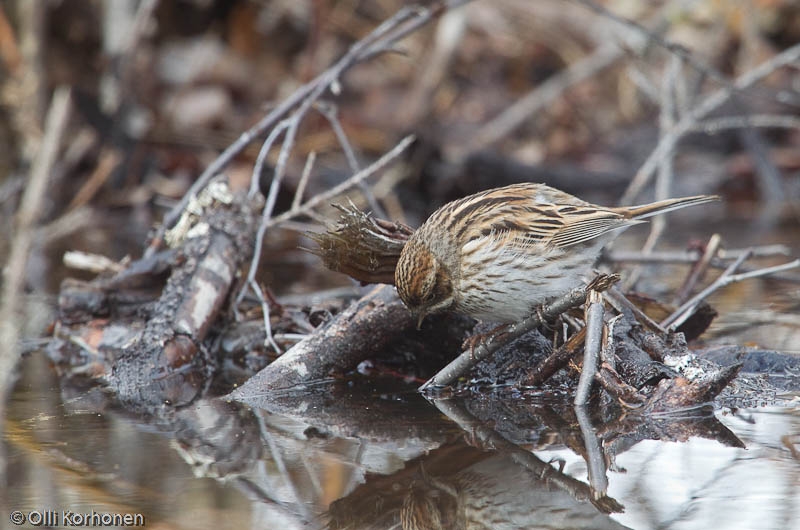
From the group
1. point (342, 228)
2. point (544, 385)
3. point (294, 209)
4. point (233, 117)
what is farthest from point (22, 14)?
point (544, 385)

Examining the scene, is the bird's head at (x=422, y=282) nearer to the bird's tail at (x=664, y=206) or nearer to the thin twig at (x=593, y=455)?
the thin twig at (x=593, y=455)

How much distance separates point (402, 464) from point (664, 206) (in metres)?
1.80

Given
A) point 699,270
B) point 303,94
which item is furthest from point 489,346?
point 303,94

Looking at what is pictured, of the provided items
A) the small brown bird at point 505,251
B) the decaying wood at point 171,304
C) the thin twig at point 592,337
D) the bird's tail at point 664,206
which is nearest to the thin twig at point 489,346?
the small brown bird at point 505,251

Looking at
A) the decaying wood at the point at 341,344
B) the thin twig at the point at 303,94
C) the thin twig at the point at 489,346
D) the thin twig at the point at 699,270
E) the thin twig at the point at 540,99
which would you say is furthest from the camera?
the thin twig at the point at 540,99

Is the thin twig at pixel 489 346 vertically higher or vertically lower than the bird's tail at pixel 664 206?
lower

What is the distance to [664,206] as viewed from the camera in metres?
4.19

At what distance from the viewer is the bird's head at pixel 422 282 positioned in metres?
3.86

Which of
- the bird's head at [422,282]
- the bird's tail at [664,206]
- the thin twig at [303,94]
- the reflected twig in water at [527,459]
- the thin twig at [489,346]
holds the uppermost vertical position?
the thin twig at [303,94]

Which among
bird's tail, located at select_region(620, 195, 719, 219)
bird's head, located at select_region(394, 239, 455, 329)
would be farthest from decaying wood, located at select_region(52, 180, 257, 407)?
bird's tail, located at select_region(620, 195, 719, 219)

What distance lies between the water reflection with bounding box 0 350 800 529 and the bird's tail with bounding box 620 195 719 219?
0.96 meters

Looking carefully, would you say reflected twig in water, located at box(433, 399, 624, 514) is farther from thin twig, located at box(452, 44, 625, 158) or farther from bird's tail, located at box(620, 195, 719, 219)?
thin twig, located at box(452, 44, 625, 158)

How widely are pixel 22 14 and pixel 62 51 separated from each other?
6.40ft

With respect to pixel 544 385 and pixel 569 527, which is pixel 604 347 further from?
pixel 569 527
